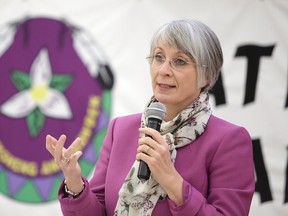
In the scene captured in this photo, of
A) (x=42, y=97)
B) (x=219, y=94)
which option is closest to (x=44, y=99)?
(x=42, y=97)

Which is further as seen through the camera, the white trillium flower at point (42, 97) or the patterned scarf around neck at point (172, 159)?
the white trillium flower at point (42, 97)

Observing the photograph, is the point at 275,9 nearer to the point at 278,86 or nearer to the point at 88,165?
the point at 278,86

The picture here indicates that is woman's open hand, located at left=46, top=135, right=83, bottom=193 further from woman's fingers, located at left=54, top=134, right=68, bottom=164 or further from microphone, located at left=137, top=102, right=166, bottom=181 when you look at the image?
microphone, located at left=137, top=102, right=166, bottom=181

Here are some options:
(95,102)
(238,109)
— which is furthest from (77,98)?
(238,109)

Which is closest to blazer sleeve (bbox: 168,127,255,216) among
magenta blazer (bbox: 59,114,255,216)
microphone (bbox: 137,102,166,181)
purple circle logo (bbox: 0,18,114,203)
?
magenta blazer (bbox: 59,114,255,216)

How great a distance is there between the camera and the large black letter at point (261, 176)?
2865 mm

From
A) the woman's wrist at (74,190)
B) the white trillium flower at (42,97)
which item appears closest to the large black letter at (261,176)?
the white trillium flower at (42,97)

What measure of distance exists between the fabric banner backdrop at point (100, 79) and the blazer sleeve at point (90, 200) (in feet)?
4.94

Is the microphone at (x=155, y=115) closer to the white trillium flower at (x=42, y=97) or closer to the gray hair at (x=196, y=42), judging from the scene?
the gray hair at (x=196, y=42)

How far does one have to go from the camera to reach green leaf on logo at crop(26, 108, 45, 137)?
3.24m

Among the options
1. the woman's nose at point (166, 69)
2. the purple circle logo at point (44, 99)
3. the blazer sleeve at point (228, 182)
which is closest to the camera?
the blazer sleeve at point (228, 182)

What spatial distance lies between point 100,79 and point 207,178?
1885mm

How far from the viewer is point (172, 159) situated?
1398 mm

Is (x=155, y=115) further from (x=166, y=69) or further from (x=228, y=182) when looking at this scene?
(x=228, y=182)
